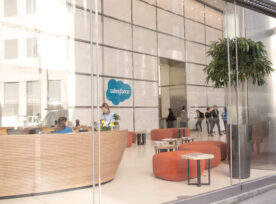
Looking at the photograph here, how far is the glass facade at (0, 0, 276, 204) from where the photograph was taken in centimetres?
362

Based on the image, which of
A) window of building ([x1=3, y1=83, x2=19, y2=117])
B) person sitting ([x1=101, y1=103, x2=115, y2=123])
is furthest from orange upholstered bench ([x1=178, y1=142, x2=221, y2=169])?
window of building ([x1=3, y1=83, x2=19, y2=117])

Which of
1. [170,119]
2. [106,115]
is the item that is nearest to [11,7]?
[106,115]

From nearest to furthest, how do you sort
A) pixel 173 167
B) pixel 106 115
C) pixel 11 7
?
pixel 106 115, pixel 173 167, pixel 11 7

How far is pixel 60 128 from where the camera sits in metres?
4.10

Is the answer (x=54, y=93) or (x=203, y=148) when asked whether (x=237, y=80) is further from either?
(x=54, y=93)

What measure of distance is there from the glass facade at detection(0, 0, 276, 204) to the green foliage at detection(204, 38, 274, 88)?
0.03m

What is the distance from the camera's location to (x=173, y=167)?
510 centimetres

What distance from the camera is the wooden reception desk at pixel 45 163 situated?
323cm

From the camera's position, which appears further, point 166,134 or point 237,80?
point 166,134

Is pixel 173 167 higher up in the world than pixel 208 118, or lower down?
lower down

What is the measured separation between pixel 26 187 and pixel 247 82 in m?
4.62

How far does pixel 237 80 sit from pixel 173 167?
6.93 feet

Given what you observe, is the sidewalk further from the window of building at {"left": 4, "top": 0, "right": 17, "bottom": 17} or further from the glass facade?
the window of building at {"left": 4, "top": 0, "right": 17, "bottom": 17}

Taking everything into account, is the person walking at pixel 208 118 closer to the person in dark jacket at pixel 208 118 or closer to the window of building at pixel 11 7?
the person in dark jacket at pixel 208 118
